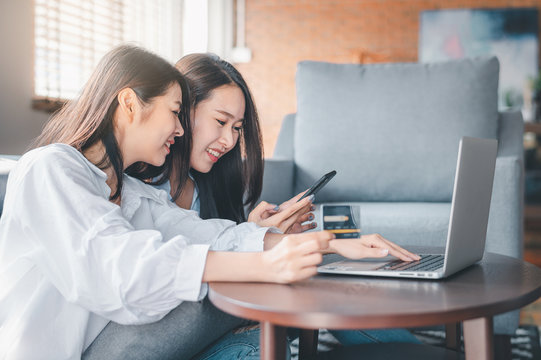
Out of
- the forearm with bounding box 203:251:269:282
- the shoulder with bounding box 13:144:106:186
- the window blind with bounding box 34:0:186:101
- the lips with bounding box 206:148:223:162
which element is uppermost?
the window blind with bounding box 34:0:186:101

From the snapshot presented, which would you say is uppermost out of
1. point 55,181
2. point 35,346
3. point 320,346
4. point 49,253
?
point 55,181

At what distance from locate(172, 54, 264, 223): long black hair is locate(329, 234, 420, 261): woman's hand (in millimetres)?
638

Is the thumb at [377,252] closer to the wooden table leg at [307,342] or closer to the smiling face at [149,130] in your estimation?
the wooden table leg at [307,342]

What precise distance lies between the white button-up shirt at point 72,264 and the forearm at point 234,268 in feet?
0.05

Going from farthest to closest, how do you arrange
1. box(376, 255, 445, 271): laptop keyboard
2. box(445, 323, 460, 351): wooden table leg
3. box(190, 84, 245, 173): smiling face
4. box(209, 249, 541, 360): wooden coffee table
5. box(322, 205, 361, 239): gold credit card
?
1. box(190, 84, 245, 173): smiling face
2. box(322, 205, 361, 239): gold credit card
3. box(445, 323, 460, 351): wooden table leg
4. box(376, 255, 445, 271): laptop keyboard
5. box(209, 249, 541, 360): wooden coffee table

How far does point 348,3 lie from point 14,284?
5.40 meters

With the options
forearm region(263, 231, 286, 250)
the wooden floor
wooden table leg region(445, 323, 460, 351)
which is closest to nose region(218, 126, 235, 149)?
forearm region(263, 231, 286, 250)

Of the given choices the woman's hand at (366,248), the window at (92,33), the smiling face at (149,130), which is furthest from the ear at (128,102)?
the window at (92,33)

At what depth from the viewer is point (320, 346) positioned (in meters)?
1.83

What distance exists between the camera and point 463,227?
0.87 m

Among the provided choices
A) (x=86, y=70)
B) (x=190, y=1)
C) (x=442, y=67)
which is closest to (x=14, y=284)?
(x=442, y=67)

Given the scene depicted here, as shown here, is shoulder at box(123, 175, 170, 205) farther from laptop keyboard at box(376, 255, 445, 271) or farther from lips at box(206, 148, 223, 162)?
laptop keyboard at box(376, 255, 445, 271)

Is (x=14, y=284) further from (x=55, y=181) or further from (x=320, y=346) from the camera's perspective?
(x=320, y=346)

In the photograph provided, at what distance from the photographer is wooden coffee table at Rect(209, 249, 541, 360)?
630 millimetres
